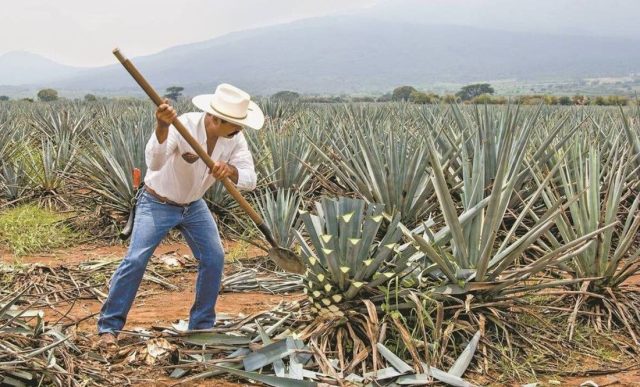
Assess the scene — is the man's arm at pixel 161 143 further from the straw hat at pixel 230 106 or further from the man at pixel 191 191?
the straw hat at pixel 230 106

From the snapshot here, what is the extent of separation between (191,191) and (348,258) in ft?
2.95

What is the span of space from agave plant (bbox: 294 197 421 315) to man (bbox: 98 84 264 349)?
0.51 metres

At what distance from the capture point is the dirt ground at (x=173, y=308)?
3469 millimetres

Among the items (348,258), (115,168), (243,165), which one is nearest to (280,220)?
(243,165)

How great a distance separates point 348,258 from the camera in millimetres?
3639

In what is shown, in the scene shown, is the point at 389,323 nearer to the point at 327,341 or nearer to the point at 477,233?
the point at 327,341

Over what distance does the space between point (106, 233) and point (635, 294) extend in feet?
15.8

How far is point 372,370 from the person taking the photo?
11.1 ft

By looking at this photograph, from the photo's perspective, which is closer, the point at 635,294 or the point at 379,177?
the point at 635,294

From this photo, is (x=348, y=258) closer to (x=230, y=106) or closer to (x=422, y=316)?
(x=422, y=316)

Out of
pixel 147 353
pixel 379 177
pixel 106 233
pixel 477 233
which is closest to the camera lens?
pixel 147 353

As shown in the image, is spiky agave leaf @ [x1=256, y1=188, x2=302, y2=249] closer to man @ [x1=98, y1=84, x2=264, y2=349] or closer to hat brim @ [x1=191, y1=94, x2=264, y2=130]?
man @ [x1=98, y1=84, x2=264, y2=349]

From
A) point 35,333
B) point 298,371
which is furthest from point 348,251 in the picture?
point 35,333

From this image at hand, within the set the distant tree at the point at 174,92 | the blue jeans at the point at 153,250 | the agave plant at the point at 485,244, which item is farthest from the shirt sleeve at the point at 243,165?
the distant tree at the point at 174,92
